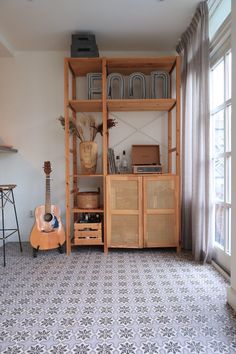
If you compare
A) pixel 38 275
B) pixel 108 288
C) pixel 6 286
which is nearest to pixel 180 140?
pixel 108 288

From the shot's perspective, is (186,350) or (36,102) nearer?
(186,350)

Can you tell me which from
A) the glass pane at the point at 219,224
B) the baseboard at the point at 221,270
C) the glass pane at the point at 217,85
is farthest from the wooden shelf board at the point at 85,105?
the baseboard at the point at 221,270

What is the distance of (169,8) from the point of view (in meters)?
2.48

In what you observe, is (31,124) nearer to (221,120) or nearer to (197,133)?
(197,133)

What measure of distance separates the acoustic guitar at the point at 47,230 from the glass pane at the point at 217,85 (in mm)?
1981

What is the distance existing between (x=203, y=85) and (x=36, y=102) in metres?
2.19

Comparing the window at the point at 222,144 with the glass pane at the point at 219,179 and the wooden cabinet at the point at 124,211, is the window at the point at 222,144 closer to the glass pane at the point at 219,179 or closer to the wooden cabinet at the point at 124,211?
the glass pane at the point at 219,179

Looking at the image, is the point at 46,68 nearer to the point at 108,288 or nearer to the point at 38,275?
the point at 38,275

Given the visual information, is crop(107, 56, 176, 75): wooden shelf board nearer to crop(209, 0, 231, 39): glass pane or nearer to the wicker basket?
crop(209, 0, 231, 39): glass pane

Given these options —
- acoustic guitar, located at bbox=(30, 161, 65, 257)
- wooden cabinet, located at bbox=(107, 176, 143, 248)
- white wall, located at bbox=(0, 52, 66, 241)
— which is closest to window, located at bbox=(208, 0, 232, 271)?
wooden cabinet, located at bbox=(107, 176, 143, 248)

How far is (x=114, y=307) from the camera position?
1.74m

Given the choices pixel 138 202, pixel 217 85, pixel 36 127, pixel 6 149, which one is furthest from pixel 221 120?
pixel 6 149

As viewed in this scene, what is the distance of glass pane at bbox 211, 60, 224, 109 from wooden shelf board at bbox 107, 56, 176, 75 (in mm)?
593

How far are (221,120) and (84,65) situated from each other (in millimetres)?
1741
